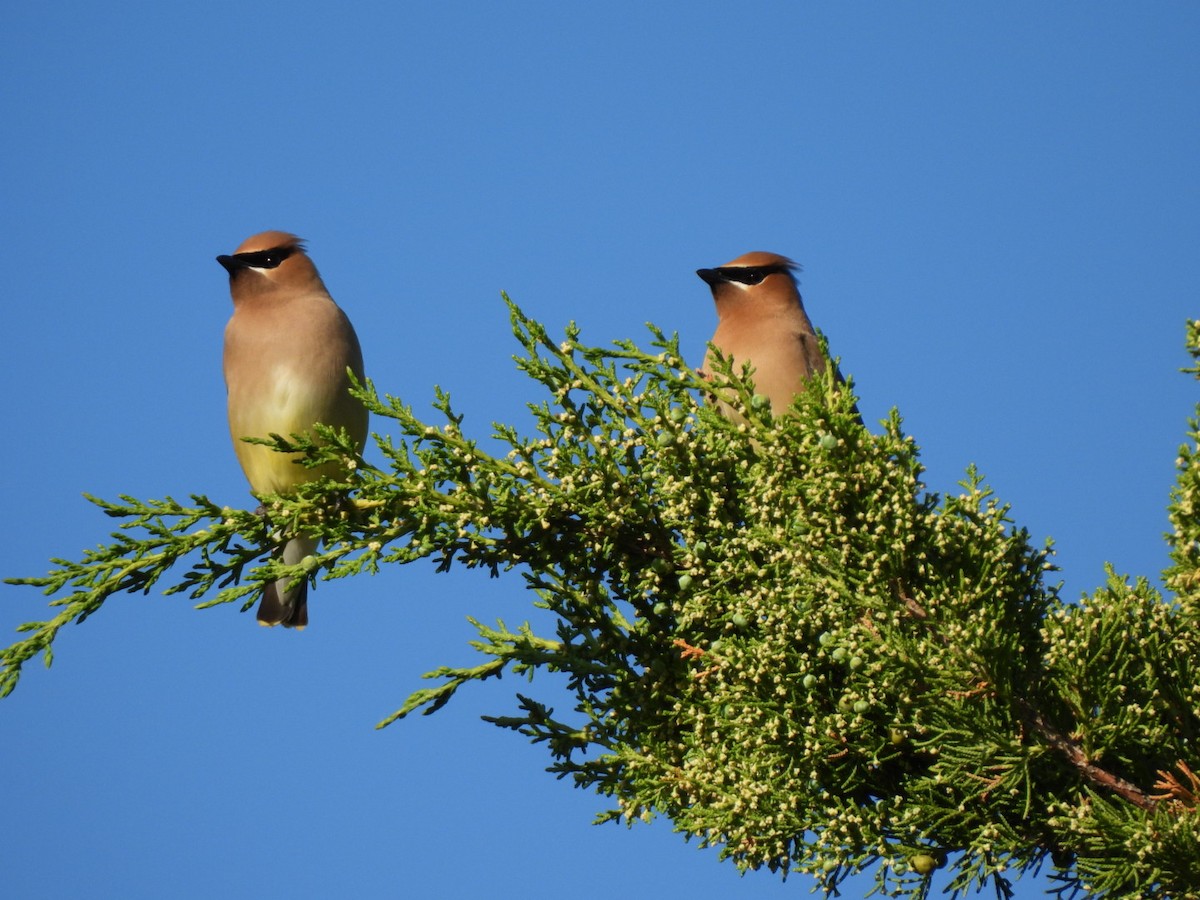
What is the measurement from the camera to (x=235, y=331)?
207 inches

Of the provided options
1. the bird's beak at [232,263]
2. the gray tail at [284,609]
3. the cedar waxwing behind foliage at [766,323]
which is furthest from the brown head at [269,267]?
the cedar waxwing behind foliage at [766,323]

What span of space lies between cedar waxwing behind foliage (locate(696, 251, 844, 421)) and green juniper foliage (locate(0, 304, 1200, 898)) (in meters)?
1.70

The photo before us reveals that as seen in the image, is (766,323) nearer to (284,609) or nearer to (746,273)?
(746,273)

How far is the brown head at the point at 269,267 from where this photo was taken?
536 centimetres

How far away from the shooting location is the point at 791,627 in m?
3.08

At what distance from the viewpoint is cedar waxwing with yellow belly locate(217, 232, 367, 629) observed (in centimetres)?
497

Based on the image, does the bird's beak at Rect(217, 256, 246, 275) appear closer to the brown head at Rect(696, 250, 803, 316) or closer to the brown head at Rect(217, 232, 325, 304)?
the brown head at Rect(217, 232, 325, 304)

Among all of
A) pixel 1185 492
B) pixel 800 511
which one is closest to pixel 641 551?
pixel 800 511

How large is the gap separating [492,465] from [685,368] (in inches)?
20.8

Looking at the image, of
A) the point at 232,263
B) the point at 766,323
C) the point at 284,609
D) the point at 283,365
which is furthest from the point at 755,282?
the point at 284,609

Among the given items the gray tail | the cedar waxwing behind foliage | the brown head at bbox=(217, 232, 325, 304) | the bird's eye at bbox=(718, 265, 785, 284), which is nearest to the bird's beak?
the brown head at bbox=(217, 232, 325, 304)

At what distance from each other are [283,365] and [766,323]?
1.83 metres

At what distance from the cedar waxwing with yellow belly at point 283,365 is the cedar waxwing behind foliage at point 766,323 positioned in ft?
4.40

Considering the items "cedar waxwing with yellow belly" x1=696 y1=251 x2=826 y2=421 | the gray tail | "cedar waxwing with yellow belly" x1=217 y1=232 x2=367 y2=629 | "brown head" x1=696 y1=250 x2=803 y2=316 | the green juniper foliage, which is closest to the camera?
the green juniper foliage
